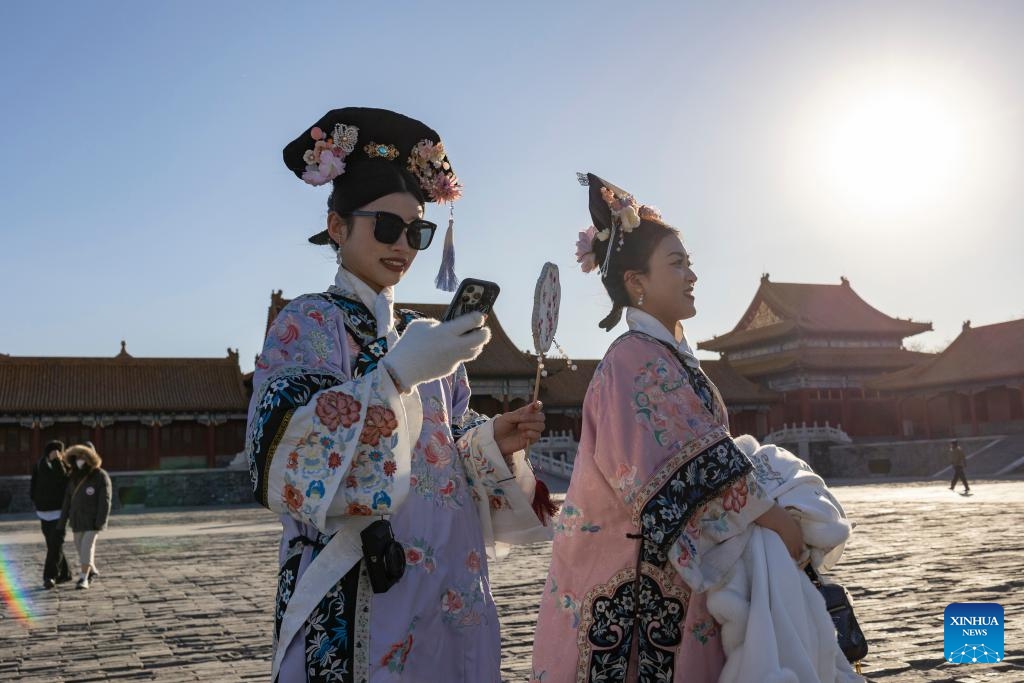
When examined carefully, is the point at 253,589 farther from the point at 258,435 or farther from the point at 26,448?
the point at 26,448

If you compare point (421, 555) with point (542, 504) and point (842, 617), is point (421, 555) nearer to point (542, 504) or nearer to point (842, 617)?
point (542, 504)

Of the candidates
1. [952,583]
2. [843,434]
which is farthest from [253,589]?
[843,434]

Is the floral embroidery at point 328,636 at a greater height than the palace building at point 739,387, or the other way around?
the palace building at point 739,387

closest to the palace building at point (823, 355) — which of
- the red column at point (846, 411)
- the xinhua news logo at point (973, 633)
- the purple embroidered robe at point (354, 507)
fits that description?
the red column at point (846, 411)

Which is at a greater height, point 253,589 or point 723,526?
point 723,526

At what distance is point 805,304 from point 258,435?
4383cm

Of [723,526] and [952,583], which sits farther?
[952,583]

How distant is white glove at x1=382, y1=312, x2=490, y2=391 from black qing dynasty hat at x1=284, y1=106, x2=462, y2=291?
52 centimetres

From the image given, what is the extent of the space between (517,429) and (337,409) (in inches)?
24.2

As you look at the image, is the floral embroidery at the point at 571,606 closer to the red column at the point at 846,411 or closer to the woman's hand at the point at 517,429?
the woman's hand at the point at 517,429

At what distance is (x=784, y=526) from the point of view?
8.55 feet

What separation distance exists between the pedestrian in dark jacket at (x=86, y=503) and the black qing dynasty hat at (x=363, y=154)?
26.7ft

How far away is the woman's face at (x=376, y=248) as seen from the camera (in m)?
2.36

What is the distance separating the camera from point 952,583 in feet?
23.7
